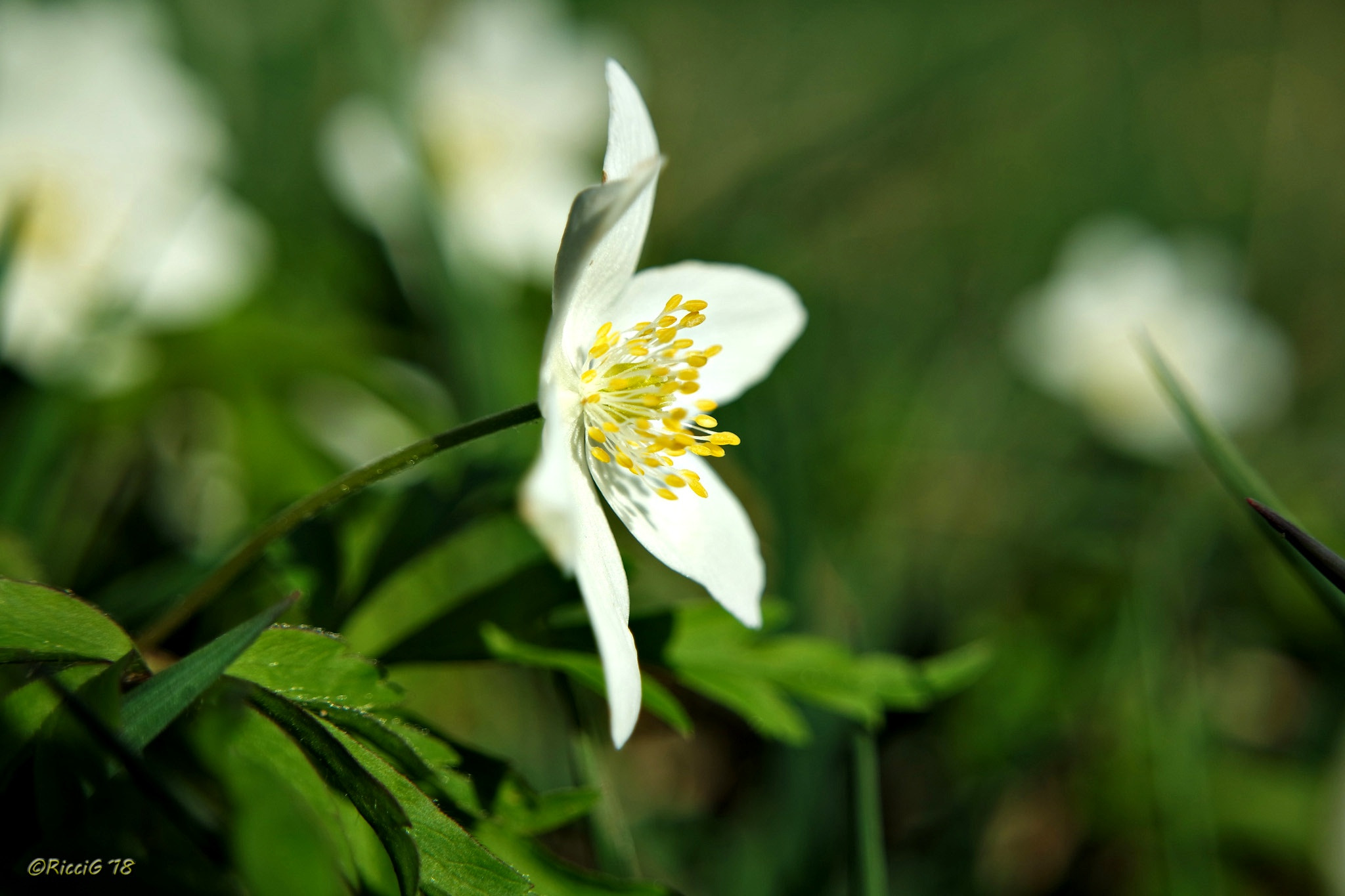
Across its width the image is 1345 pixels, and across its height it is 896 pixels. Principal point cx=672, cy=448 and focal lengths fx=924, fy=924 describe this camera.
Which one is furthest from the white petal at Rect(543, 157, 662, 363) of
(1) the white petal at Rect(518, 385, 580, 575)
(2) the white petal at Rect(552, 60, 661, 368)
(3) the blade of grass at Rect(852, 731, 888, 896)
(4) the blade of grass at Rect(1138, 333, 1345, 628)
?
(4) the blade of grass at Rect(1138, 333, 1345, 628)

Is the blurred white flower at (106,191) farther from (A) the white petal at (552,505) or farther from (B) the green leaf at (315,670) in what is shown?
(A) the white petal at (552,505)

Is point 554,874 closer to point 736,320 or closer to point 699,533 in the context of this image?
point 699,533

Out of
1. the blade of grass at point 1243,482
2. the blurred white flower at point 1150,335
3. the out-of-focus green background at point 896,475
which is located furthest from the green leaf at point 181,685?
the blurred white flower at point 1150,335

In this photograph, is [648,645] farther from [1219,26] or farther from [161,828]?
[1219,26]

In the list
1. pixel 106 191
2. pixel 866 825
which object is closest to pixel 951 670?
pixel 866 825

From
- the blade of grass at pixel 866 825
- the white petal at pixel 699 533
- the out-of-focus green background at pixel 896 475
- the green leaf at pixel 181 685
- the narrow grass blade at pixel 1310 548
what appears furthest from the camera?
the out-of-focus green background at pixel 896 475
